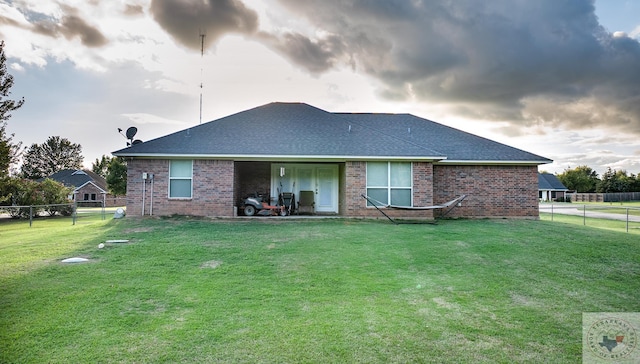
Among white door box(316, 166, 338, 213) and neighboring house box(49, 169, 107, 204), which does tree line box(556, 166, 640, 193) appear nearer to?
white door box(316, 166, 338, 213)

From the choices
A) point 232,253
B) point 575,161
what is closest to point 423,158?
point 232,253

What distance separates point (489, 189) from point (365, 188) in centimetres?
587

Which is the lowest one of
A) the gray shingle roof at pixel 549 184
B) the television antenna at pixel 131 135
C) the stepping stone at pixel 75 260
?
the stepping stone at pixel 75 260

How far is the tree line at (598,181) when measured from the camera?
62.1 m

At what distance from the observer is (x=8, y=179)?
20.5 meters

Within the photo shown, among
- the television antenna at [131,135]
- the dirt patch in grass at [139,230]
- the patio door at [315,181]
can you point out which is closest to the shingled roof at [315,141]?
the television antenna at [131,135]

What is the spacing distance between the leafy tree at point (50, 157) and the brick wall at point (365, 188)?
242 feet

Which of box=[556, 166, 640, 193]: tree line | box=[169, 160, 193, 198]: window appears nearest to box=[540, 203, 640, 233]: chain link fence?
box=[169, 160, 193, 198]: window

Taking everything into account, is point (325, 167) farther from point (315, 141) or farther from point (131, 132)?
point (131, 132)

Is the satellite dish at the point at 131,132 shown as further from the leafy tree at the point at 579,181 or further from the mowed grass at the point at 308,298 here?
the leafy tree at the point at 579,181

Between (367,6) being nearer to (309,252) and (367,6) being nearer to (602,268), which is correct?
(309,252)

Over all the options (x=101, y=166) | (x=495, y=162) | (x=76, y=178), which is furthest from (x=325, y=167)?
(x=101, y=166)

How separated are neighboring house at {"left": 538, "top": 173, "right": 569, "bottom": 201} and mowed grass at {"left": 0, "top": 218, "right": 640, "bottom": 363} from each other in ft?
176

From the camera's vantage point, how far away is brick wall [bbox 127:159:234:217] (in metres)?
13.5
